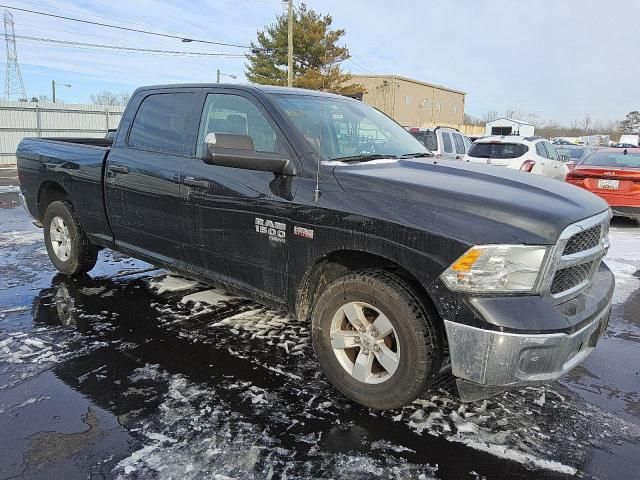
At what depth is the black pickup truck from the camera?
2605 mm

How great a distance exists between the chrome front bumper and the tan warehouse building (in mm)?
47073

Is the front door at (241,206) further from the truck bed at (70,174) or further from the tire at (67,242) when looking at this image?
the tire at (67,242)

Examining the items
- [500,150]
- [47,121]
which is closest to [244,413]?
[500,150]

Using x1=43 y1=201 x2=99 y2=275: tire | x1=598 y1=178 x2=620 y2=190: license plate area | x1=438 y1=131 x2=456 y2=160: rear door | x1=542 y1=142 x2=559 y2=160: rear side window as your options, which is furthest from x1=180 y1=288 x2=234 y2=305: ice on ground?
x1=542 y1=142 x2=559 y2=160: rear side window

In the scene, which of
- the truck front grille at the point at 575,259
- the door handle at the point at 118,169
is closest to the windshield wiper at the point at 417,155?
the truck front grille at the point at 575,259

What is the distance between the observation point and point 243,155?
10.9ft

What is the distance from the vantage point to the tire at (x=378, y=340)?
284 centimetres

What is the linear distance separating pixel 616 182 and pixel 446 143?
5385 millimetres

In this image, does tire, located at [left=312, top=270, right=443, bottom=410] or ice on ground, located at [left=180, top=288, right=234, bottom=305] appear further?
ice on ground, located at [left=180, top=288, right=234, bottom=305]

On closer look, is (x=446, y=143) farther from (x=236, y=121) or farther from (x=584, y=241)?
(x=584, y=241)

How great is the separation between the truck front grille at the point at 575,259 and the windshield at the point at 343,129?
1487mm

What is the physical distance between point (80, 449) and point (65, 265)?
341cm

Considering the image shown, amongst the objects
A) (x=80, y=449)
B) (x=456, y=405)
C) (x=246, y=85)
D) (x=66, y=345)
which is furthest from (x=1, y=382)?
(x=456, y=405)

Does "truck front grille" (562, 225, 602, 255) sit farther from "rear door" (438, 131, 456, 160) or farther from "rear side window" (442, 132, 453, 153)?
"rear side window" (442, 132, 453, 153)
